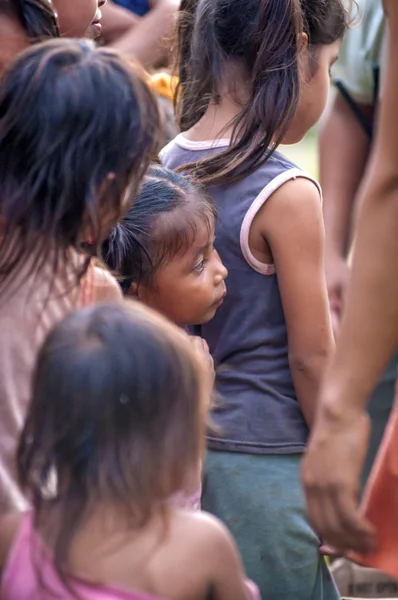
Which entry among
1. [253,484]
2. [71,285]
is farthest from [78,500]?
[253,484]

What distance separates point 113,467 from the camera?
5.96 ft

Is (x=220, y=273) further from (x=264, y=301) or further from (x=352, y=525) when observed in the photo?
(x=352, y=525)

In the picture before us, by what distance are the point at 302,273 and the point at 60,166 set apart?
757 mm

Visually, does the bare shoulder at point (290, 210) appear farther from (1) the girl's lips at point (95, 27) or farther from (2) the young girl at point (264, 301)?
(1) the girl's lips at point (95, 27)

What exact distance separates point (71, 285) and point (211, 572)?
2.02ft

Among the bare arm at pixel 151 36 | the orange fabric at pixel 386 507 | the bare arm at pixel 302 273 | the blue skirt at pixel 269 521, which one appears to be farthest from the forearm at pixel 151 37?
the orange fabric at pixel 386 507

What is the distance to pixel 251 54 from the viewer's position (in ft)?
9.30

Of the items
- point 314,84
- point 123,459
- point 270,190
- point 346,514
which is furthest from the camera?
point 314,84

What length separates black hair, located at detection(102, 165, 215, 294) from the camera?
274 centimetres

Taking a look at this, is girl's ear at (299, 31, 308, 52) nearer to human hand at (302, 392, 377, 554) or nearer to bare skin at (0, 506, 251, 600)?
human hand at (302, 392, 377, 554)

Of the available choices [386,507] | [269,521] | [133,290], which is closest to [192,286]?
[133,290]

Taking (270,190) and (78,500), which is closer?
(78,500)

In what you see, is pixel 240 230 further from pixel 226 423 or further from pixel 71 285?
pixel 71 285

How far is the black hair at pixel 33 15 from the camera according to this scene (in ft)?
8.99
